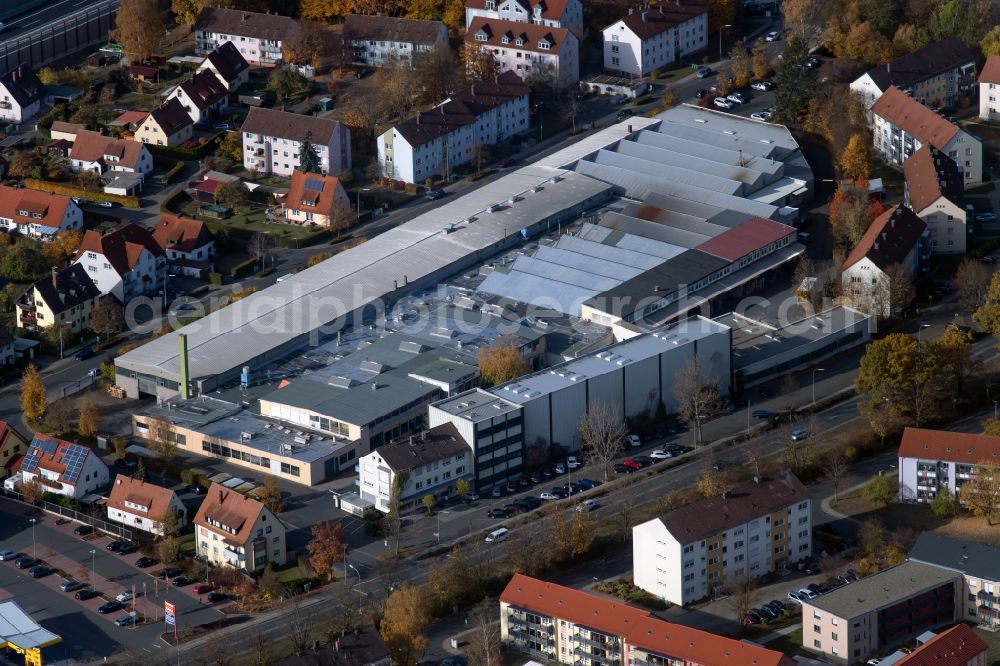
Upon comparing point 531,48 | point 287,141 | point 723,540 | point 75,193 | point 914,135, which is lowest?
point 723,540

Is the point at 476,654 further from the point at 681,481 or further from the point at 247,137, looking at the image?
the point at 247,137

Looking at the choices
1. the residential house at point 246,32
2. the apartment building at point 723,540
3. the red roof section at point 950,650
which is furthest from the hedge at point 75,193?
the red roof section at point 950,650

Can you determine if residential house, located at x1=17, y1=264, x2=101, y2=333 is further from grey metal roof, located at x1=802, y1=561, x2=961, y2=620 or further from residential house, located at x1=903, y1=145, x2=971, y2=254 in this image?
grey metal roof, located at x1=802, y1=561, x2=961, y2=620

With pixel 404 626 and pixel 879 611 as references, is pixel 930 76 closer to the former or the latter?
pixel 879 611

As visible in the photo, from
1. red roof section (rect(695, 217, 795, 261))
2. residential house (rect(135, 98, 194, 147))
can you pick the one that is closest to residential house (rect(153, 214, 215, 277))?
residential house (rect(135, 98, 194, 147))

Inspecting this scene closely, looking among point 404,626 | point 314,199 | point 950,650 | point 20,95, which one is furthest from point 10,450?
point 950,650

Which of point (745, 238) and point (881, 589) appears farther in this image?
point (745, 238)

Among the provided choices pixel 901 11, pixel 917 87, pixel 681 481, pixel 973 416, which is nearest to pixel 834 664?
pixel 681 481
